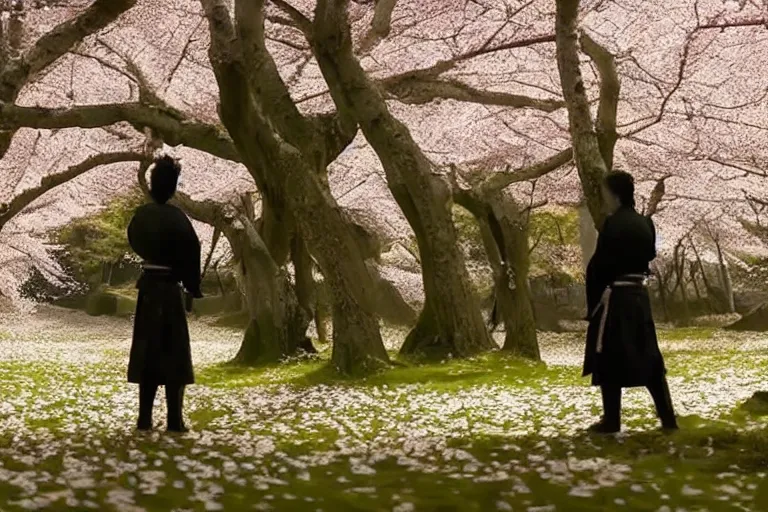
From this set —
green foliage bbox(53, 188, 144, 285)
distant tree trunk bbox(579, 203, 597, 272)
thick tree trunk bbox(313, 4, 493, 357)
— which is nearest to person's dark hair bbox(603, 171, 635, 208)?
thick tree trunk bbox(313, 4, 493, 357)

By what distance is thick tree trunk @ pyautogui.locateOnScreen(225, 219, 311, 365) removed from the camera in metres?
15.2

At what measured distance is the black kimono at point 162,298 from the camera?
22.3 feet

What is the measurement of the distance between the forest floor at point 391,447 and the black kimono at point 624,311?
21.3 inches

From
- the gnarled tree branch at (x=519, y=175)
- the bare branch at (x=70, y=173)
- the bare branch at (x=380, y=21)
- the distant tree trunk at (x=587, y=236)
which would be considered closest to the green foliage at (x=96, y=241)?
the bare branch at (x=70, y=173)

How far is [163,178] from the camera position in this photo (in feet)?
23.0

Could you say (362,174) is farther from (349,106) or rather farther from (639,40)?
(349,106)

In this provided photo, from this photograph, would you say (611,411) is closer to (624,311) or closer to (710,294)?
(624,311)

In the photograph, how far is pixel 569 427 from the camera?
7082 mm

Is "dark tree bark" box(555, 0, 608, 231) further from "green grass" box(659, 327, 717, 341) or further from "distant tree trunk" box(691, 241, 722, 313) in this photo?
"distant tree trunk" box(691, 241, 722, 313)

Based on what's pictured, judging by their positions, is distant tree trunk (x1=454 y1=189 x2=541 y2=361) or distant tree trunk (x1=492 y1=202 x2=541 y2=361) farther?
distant tree trunk (x1=454 y1=189 x2=541 y2=361)

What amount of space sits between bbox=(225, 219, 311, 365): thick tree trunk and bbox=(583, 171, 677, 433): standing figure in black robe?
9334 mm

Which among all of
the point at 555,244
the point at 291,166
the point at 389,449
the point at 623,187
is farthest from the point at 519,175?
the point at 555,244

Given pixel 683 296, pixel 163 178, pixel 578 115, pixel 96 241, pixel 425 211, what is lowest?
pixel 683 296

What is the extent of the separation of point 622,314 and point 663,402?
0.84 metres
